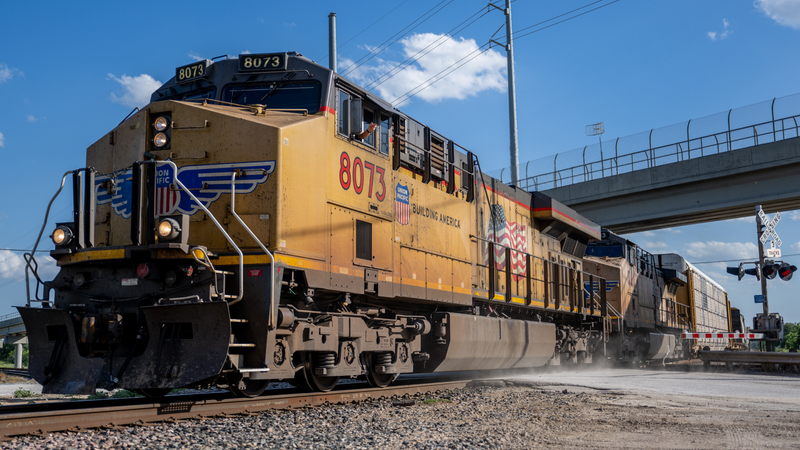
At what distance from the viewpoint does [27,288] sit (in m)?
6.56

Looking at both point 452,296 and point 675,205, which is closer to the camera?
point 452,296

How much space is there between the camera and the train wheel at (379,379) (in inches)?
320

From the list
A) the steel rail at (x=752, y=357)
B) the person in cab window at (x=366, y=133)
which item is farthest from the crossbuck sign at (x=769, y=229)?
the person in cab window at (x=366, y=133)

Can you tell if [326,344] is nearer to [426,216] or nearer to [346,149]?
[346,149]

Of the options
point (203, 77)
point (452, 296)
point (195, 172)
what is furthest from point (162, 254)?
point (452, 296)

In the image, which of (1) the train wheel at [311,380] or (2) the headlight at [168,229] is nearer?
(2) the headlight at [168,229]

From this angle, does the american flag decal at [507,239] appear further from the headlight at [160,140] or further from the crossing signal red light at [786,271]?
the crossing signal red light at [786,271]

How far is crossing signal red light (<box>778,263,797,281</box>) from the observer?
832 inches

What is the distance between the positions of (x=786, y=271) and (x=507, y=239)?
14514 mm

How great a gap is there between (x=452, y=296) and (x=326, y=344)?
3.12m

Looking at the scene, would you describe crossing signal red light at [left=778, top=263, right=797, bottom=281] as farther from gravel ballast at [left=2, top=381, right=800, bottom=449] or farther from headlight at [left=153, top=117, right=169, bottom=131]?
headlight at [left=153, top=117, right=169, bottom=131]

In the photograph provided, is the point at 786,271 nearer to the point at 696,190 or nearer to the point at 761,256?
the point at 761,256

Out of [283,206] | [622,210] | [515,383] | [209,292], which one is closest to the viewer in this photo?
[209,292]

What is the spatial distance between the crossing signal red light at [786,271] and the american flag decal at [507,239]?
13333mm
